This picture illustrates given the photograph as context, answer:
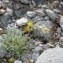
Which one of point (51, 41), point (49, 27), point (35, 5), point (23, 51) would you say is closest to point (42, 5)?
point (35, 5)

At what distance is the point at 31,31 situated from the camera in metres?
3.30

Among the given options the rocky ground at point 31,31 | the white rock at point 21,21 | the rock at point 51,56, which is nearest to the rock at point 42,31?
the rocky ground at point 31,31

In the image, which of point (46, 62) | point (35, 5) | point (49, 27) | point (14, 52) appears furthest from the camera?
point (35, 5)

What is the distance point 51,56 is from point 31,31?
53cm

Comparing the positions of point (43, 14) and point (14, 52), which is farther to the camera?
point (43, 14)

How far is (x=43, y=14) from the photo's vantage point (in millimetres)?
3496

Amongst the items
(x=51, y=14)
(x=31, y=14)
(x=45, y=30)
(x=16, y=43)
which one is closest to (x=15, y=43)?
(x=16, y=43)

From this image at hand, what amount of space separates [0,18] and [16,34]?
0.41 m

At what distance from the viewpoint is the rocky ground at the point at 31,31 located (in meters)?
3.06

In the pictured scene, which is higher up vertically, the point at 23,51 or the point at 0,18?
the point at 0,18

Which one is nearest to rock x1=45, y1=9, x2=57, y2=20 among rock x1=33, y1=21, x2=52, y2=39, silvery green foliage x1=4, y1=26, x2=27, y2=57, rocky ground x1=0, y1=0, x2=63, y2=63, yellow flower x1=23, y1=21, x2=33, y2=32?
rocky ground x1=0, y1=0, x2=63, y2=63

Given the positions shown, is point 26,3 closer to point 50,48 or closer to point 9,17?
point 9,17

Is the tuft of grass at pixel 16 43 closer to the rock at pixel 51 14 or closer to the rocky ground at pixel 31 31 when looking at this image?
the rocky ground at pixel 31 31

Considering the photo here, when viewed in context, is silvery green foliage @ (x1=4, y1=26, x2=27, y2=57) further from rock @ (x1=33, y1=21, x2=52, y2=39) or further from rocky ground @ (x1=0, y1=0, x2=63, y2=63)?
rock @ (x1=33, y1=21, x2=52, y2=39)
